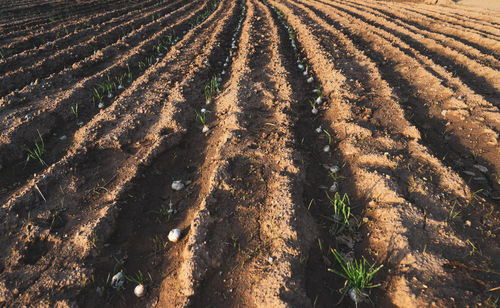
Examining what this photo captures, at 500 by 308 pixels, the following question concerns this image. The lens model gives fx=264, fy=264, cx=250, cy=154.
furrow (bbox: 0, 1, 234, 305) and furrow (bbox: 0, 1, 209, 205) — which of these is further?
furrow (bbox: 0, 1, 209, 205)

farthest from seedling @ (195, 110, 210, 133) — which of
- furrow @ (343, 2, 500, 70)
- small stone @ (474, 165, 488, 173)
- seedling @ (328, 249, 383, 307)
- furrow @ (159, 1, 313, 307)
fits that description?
furrow @ (343, 2, 500, 70)

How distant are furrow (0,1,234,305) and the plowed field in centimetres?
2

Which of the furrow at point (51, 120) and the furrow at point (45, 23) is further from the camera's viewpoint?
the furrow at point (45, 23)


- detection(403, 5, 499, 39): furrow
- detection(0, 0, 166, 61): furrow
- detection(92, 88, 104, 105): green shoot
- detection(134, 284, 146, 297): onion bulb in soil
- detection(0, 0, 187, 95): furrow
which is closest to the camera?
detection(134, 284, 146, 297): onion bulb in soil

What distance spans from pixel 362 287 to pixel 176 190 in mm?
2023

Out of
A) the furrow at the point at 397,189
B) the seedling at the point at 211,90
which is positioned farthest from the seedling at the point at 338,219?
the seedling at the point at 211,90

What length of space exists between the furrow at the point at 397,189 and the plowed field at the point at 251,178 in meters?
0.01

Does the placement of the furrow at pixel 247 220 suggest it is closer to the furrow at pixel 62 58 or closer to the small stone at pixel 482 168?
the small stone at pixel 482 168

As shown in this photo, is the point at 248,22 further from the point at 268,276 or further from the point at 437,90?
the point at 268,276

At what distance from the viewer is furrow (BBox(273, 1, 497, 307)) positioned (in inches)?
77.5

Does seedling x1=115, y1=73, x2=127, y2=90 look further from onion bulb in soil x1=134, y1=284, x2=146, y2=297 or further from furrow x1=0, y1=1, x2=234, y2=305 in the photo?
onion bulb in soil x1=134, y1=284, x2=146, y2=297

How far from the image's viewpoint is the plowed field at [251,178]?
205 centimetres

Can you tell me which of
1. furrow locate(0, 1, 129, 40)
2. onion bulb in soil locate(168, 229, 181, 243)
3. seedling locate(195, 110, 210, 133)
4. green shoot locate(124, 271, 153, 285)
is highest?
furrow locate(0, 1, 129, 40)

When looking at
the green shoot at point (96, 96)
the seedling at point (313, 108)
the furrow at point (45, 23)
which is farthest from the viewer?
the furrow at point (45, 23)
